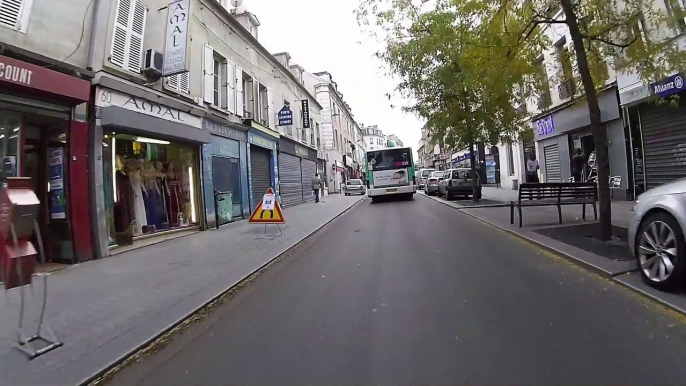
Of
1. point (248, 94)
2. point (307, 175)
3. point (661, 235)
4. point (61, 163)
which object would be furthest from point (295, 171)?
point (661, 235)

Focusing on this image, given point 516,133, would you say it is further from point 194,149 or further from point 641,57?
point 194,149

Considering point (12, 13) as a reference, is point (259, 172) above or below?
below

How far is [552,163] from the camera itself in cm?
2008

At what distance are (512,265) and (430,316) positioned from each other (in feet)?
8.87

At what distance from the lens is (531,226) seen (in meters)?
9.82

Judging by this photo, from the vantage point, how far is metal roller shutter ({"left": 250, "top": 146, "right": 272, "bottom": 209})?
57.1ft

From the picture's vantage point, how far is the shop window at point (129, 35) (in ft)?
30.1

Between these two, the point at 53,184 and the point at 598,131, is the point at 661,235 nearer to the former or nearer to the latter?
the point at 598,131

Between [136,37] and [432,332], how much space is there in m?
9.59

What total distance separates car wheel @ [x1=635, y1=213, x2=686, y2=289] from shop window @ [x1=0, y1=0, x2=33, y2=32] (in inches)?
377

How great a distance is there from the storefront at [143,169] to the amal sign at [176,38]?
1.06 m

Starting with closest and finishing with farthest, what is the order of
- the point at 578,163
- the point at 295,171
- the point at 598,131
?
the point at 598,131, the point at 578,163, the point at 295,171

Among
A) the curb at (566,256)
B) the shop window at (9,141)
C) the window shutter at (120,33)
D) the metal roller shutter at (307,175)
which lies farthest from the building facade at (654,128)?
the metal roller shutter at (307,175)

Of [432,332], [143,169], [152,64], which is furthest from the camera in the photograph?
[143,169]
